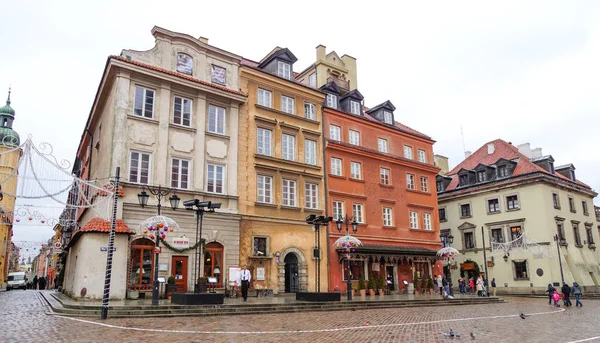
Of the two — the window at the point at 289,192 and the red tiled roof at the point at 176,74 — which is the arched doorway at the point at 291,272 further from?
the red tiled roof at the point at 176,74

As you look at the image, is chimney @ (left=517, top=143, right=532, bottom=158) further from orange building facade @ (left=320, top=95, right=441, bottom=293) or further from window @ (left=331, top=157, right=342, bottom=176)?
window @ (left=331, top=157, right=342, bottom=176)

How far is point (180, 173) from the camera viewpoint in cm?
2358

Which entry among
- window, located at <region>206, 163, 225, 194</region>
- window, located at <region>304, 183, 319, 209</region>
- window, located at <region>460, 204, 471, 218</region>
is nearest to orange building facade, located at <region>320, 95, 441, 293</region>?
window, located at <region>304, 183, 319, 209</region>

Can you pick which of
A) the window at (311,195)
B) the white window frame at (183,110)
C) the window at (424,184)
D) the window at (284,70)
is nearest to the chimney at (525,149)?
the window at (424,184)

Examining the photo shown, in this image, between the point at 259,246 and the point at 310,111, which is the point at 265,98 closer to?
the point at 310,111

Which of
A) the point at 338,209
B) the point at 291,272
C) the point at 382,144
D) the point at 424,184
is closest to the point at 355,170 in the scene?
the point at 338,209

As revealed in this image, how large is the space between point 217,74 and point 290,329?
17416 millimetres

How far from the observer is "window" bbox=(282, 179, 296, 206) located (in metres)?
27.9

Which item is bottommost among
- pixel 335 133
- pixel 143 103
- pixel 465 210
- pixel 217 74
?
pixel 465 210

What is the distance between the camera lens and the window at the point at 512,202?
40.6 m

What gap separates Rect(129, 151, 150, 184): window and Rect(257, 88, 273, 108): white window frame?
27.6 feet

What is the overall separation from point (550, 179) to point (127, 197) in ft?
115

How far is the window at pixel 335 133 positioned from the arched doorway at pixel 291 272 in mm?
8977

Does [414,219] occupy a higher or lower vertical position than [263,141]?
lower
